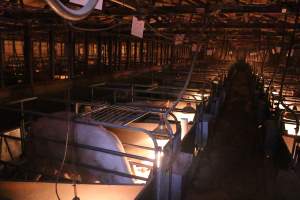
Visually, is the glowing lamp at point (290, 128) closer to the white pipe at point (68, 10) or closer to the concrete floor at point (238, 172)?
the concrete floor at point (238, 172)

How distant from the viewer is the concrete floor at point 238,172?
366 centimetres

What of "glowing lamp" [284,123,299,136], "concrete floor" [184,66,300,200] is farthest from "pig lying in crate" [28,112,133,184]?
"glowing lamp" [284,123,299,136]

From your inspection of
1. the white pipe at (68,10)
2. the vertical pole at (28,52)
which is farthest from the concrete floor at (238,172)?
the vertical pole at (28,52)

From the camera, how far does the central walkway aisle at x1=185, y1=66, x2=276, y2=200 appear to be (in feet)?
16.4

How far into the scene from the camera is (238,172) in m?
5.83

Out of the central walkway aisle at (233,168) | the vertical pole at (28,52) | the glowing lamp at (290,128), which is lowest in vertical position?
the central walkway aisle at (233,168)

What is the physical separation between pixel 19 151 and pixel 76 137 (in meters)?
1.40

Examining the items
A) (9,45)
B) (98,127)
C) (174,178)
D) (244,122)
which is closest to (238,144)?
(244,122)

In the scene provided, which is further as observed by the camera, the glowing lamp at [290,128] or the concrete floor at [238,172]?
the glowing lamp at [290,128]

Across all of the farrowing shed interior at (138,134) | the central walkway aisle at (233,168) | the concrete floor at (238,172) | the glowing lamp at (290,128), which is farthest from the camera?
the glowing lamp at (290,128)

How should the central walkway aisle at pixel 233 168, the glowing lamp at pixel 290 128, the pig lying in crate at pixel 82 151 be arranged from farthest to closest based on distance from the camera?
the glowing lamp at pixel 290 128 → the central walkway aisle at pixel 233 168 → the pig lying in crate at pixel 82 151

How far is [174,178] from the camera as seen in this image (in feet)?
11.9

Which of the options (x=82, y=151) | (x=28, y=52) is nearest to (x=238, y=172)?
(x=82, y=151)

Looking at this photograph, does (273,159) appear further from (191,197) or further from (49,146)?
(49,146)
